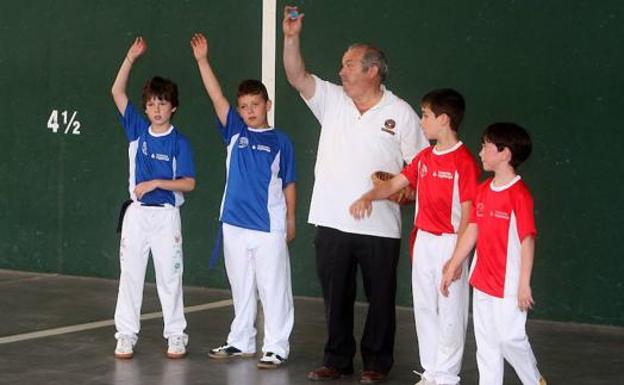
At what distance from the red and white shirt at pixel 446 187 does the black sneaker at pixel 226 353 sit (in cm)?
157

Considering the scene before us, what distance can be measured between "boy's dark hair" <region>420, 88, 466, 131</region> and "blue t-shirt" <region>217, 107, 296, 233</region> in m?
1.22

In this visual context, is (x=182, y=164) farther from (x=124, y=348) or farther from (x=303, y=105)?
(x=303, y=105)

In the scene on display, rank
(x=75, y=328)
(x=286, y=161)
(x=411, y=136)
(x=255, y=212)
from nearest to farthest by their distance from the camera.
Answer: (x=411, y=136) < (x=255, y=212) < (x=286, y=161) < (x=75, y=328)

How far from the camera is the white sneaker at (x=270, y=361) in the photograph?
7.50m

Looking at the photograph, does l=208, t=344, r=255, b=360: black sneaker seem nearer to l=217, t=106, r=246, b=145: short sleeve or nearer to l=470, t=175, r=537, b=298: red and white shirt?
l=217, t=106, r=246, b=145: short sleeve

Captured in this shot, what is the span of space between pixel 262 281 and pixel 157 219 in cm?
71

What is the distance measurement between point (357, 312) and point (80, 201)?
9.15 ft

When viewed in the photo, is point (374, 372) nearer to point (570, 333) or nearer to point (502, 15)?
point (570, 333)

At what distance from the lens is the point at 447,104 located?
679cm

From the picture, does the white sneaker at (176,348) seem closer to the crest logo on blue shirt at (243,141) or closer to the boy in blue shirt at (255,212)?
the boy in blue shirt at (255,212)

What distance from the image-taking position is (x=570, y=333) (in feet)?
28.8

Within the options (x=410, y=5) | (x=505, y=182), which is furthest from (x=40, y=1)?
(x=505, y=182)

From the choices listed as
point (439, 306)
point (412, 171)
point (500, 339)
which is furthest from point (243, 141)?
point (500, 339)

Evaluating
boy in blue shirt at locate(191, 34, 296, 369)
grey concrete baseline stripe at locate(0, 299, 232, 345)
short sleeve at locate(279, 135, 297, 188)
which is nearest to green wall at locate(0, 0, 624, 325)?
grey concrete baseline stripe at locate(0, 299, 232, 345)
